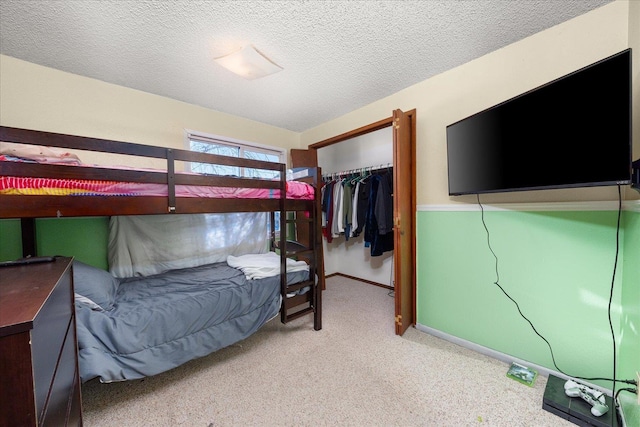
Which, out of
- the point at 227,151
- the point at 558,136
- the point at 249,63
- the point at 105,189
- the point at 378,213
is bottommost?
the point at 378,213

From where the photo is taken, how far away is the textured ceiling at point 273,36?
131 centimetres

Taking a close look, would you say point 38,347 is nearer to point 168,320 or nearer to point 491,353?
point 168,320

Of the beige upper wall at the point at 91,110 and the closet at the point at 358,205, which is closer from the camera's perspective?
the beige upper wall at the point at 91,110

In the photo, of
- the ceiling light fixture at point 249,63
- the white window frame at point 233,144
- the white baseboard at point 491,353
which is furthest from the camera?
the white window frame at point 233,144

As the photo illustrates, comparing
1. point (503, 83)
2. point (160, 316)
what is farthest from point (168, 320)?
point (503, 83)

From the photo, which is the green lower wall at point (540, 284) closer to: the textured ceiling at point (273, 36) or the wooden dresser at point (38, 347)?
the textured ceiling at point (273, 36)

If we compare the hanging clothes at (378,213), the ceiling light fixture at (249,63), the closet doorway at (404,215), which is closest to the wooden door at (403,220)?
the closet doorway at (404,215)

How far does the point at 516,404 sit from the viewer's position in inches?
51.1

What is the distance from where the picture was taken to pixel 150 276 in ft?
6.80

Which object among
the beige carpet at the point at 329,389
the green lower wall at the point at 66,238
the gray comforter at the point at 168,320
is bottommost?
the beige carpet at the point at 329,389

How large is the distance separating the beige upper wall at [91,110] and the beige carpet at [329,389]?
185cm

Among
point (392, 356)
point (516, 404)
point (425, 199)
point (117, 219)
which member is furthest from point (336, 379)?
point (117, 219)

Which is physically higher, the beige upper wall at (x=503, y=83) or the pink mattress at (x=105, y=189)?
the beige upper wall at (x=503, y=83)

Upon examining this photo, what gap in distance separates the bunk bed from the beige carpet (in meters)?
0.20
